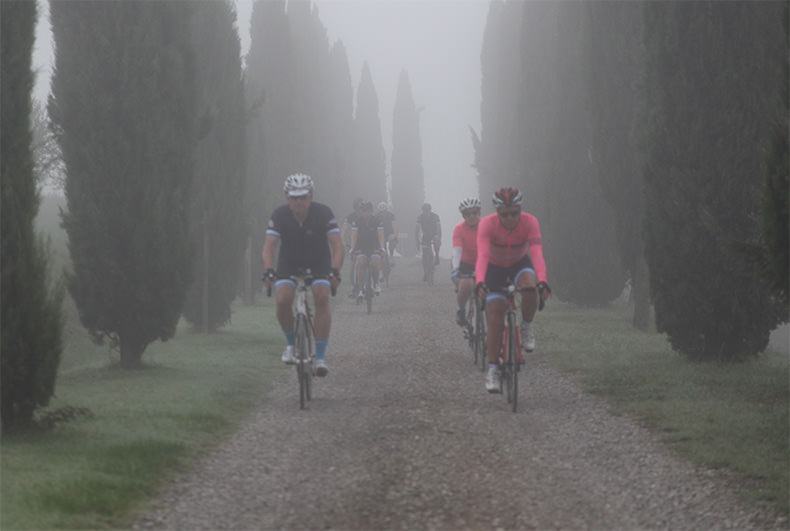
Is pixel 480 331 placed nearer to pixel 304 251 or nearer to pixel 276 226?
pixel 304 251

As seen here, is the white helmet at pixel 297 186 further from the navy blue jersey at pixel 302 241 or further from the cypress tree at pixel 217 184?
the cypress tree at pixel 217 184

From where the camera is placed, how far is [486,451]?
7.37 meters

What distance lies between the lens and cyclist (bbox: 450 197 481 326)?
12547 mm

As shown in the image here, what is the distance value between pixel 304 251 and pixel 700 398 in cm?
385

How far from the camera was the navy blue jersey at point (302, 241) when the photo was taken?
980 centimetres

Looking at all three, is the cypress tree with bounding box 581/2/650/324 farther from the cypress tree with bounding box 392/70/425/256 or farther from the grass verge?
the cypress tree with bounding box 392/70/425/256

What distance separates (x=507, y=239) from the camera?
9.73 meters

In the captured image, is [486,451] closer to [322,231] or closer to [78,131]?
[322,231]

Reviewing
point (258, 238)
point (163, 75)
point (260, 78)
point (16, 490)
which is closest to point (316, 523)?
point (16, 490)

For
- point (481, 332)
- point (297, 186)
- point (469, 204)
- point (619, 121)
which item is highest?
point (619, 121)

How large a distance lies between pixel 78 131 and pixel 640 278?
9097mm

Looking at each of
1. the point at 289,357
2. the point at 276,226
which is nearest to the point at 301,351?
the point at 289,357

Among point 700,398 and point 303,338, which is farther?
point 303,338

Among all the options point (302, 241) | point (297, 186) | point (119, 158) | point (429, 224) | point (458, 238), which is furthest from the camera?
point (429, 224)
